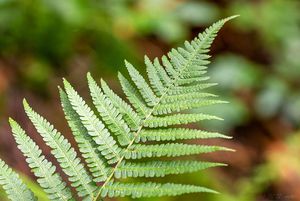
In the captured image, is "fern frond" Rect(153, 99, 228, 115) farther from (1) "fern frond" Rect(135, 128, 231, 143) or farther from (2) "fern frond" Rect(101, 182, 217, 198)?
(2) "fern frond" Rect(101, 182, 217, 198)

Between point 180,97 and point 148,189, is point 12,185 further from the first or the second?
point 180,97

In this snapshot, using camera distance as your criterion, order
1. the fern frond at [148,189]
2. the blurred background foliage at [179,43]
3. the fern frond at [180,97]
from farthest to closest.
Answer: the blurred background foliage at [179,43] < the fern frond at [180,97] < the fern frond at [148,189]

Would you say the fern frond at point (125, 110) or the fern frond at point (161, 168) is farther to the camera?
the fern frond at point (125, 110)

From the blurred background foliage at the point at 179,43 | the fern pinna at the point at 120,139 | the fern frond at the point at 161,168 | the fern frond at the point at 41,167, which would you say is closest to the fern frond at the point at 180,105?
the fern pinna at the point at 120,139

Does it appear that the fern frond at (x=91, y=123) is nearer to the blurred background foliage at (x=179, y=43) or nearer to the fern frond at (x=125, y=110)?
the fern frond at (x=125, y=110)

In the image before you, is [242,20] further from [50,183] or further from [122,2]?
[50,183]

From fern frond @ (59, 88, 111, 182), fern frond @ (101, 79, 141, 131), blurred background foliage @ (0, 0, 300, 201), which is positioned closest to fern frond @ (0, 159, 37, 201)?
fern frond @ (59, 88, 111, 182)

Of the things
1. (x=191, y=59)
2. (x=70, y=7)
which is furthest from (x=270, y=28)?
(x=191, y=59)
